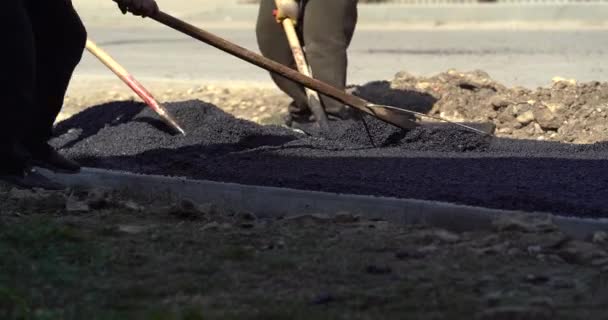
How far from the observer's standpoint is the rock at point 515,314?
12.3 feet

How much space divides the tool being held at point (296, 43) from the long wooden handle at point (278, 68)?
93 centimetres

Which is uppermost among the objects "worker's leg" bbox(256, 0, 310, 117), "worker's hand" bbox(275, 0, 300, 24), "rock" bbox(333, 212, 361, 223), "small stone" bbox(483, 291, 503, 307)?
"worker's hand" bbox(275, 0, 300, 24)

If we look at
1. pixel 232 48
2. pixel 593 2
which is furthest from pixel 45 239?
pixel 593 2

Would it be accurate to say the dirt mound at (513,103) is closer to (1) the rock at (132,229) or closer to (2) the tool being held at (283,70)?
(2) the tool being held at (283,70)

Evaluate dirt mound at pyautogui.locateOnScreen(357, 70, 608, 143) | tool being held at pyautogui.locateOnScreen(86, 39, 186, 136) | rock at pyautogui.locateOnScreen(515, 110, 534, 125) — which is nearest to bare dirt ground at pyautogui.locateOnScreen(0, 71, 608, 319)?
tool being held at pyautogui.locateOnScreen(86, 39, 186, 136)

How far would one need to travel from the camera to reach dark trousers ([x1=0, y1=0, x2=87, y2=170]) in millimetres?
5582

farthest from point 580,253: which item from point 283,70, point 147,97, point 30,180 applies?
point 147,97

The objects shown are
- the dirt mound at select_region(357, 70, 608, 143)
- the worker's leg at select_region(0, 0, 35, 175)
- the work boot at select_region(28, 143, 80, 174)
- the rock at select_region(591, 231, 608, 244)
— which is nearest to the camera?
the rock at select_region(591, 231, 608, 244)

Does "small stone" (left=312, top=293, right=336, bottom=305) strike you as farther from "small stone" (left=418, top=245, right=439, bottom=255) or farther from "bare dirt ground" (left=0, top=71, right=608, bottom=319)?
"small stone" (left=418, top=245, right=439, bottom=255)

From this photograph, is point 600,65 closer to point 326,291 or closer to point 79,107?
point 79,107

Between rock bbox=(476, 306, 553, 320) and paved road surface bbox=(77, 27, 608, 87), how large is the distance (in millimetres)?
7740

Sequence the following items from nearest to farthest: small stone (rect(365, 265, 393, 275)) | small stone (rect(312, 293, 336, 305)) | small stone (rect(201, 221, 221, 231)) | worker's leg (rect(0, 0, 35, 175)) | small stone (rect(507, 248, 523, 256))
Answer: small stone (rect(312, 293, 336, 305)), small stone (rect(365, 265, 393, 275)), small stone (rect(507, 248, 523, 256)), small stone (rect(201, 221, 221, 231)), worker's leg (rect(0, 0, 35, 175))

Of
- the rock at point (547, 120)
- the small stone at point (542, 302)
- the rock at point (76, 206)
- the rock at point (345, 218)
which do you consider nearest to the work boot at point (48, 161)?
the rock at point (76, 206)

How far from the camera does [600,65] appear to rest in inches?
498
